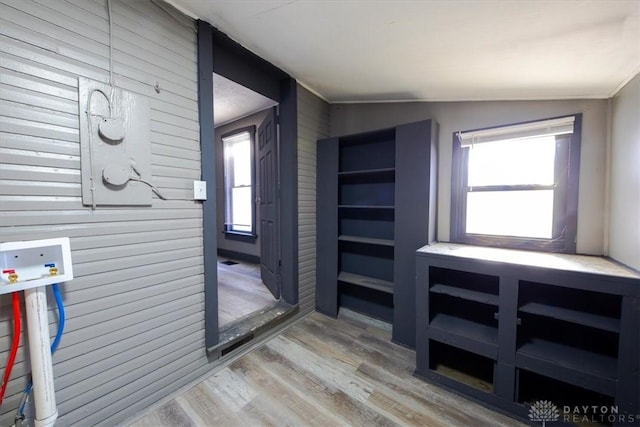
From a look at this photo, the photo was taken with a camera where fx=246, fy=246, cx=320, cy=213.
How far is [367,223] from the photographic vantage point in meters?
2.61

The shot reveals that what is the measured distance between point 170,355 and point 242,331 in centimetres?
54

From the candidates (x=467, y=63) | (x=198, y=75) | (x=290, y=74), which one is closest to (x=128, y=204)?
(x=198, y=75)

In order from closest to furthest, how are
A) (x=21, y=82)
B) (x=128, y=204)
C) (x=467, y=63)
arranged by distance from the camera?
(x=21, y=82), (x=128, y=204), (x=467, y=63)

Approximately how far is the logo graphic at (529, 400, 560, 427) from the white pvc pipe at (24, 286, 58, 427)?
2.42 m

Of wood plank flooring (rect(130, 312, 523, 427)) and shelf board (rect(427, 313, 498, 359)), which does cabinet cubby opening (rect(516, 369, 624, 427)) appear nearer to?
shelf board (rect(427, 313, 498, 359))

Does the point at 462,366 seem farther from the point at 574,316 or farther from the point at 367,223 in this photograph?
the point at 367,223

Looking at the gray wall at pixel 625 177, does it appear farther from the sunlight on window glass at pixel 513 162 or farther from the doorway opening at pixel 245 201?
the doorway opening at pixel 245 201

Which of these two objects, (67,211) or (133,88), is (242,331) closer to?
(67,211)

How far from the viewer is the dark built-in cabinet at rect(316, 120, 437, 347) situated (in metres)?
2.06

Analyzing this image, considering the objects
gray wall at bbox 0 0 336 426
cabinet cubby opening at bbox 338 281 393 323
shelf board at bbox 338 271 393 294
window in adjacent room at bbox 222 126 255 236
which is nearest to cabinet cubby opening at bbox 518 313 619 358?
shelf board at bbox 338 271 393 294

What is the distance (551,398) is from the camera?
5.11ft

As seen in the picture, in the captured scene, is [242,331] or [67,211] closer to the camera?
[67,211]

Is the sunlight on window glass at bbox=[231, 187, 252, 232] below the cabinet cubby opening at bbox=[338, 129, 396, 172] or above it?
below

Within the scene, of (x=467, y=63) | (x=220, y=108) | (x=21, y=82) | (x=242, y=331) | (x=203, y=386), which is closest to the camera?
(x=21, y=82)
